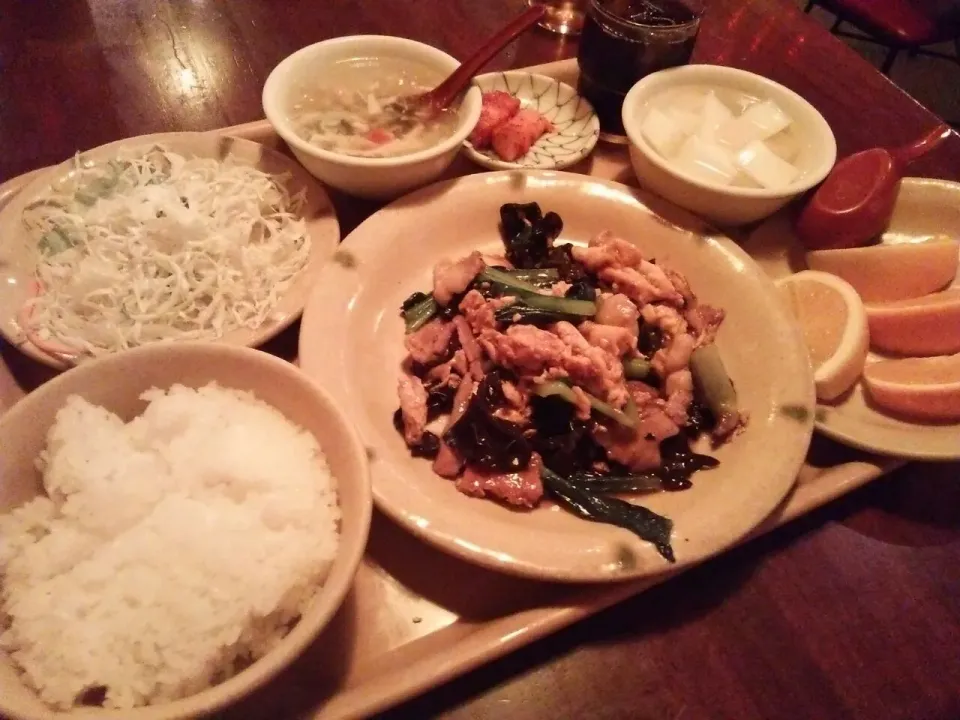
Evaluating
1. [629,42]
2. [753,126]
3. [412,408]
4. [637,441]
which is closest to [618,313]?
[637,441]

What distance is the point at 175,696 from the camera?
108 cm

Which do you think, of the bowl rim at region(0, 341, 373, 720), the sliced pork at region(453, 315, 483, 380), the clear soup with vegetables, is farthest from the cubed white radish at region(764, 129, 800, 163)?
the bowl rim at region(0, 341, 373, 720)

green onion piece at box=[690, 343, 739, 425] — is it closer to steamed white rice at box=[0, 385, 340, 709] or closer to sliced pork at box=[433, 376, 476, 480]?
sliced pork at box=[433, 376, 476, 480]

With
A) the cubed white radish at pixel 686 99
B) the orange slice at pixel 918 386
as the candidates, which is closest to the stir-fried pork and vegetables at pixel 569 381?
the orange slice at pixel 918 386

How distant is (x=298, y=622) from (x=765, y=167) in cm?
195

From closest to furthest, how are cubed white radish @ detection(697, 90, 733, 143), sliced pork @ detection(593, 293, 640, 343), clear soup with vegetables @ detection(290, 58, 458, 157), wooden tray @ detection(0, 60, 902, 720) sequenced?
wooden tray @ detection(0, 60, 902, 720) < sliced pork @ detection(593, 293, 640, 343) < clear soup with vegetables @ detection(290, 58, 458, 157) < cubed white radish @ detection(697, 90, 733, 143)

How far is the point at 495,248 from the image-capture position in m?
2.19

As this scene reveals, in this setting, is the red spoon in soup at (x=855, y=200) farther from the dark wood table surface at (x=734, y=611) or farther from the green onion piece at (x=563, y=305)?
the green onion piece at (x=563, y=305)

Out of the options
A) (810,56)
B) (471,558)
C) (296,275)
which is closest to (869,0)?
(810,56)

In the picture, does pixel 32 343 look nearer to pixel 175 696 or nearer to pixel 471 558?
pixel 175 696

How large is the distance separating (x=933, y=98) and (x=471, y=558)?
6.30 m

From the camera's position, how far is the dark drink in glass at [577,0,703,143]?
90.9 inches

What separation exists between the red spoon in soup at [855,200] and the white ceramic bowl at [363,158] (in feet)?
3.85

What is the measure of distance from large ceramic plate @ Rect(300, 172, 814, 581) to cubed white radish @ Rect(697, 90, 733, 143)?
1.15 feet
